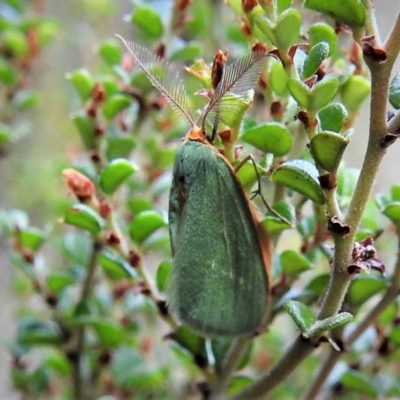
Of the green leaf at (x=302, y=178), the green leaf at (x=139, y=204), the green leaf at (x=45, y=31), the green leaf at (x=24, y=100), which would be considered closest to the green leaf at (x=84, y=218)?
the green leaf at (x=139, y=204)

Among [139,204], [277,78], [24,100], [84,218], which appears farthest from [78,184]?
[24,100]

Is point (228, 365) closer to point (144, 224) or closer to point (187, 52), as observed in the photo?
point (144, 224)

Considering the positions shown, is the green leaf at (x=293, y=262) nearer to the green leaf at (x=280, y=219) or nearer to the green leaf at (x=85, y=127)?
the green leaf at (x=280, y=219)

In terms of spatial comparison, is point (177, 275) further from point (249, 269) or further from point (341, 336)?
point (341, 336)

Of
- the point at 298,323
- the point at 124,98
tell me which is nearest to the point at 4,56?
the point at 124,98

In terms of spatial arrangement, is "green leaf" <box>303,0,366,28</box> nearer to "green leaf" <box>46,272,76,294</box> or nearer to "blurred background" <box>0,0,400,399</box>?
"green leaf" <box>46,272,76,294</box>

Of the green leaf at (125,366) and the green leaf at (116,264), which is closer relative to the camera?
the green leaf at (116,264)
